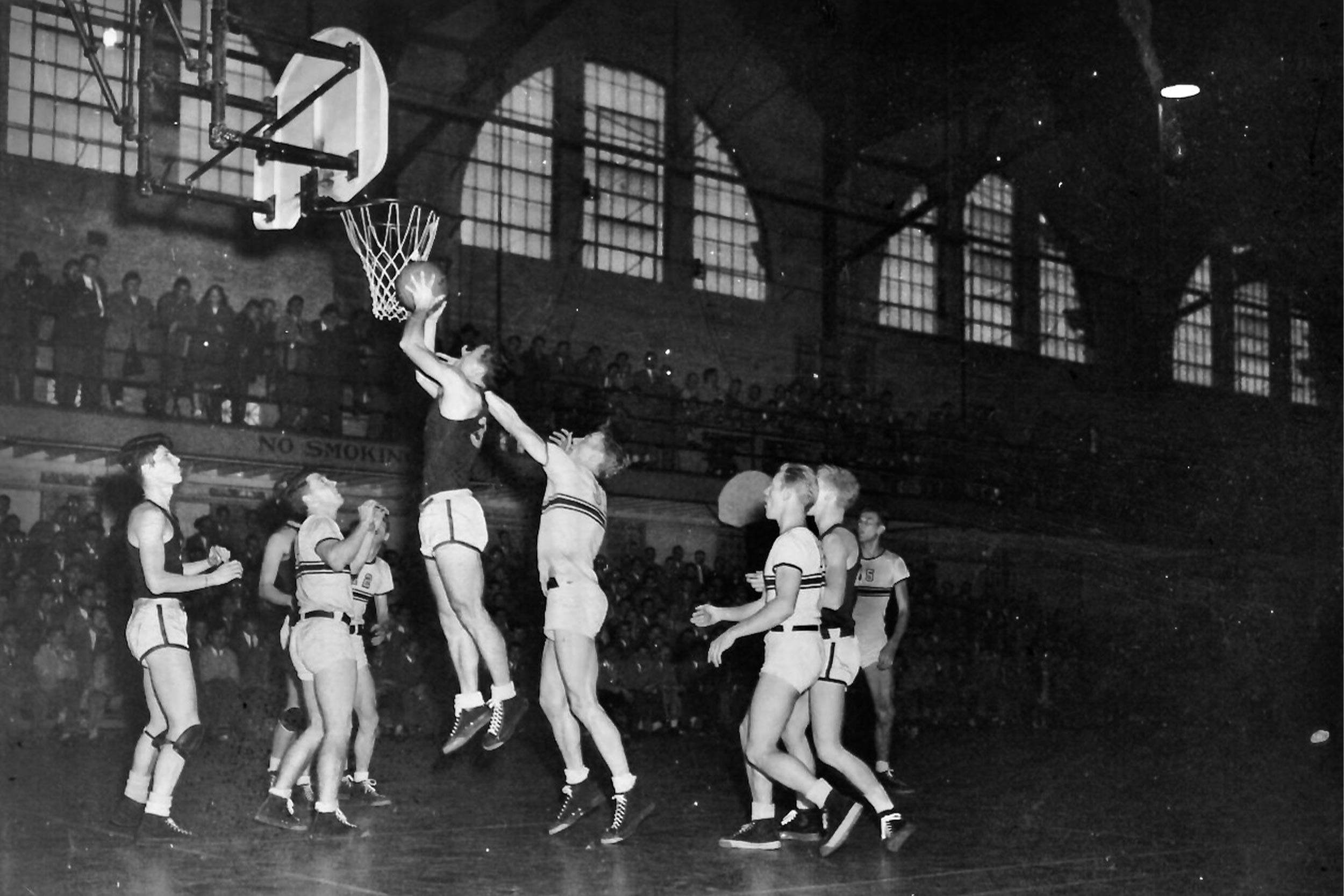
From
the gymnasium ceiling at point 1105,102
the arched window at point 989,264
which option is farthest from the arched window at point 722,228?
the arched window at point 989,264

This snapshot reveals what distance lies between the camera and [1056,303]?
98.4 ft

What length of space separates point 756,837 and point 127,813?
3.55 metres

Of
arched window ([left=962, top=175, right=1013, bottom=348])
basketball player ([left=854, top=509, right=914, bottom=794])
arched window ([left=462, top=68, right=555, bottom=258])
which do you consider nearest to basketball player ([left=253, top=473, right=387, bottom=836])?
basketball player ([left=854, top=509, right=914, bottom=794])

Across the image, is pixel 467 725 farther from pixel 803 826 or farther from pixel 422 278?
pixel 422 278

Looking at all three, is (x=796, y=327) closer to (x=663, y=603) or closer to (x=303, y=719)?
(x=663, y=603)

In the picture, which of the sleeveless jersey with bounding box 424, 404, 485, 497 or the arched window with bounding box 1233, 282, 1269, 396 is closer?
the sleeveless jersey with bounding box 424, 404, 485, 497

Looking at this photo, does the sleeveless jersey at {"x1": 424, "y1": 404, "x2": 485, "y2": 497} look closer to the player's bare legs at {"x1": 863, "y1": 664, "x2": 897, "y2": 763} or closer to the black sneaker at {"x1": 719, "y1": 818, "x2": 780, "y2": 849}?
the black sneaker at {"x1": 719, "y1": 818, "x2": 780, "y2": 849}

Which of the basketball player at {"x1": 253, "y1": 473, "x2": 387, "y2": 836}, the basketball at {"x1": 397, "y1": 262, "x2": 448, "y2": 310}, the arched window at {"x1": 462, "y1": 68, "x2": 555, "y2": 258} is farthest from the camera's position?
the arched window at {"x1": 462, "y1": 68, "x2": 555, "y2": 258}

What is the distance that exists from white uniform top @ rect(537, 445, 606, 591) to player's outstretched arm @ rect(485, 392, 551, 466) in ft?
0.62

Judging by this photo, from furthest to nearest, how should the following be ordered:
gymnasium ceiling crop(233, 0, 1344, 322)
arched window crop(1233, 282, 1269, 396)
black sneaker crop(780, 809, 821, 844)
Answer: arched window crop(1233, 282, 1269, 396)
gymnasium ceiling crop(233, 0, 1344, 322)
black sneaker crop(780, 809, 821, 844)

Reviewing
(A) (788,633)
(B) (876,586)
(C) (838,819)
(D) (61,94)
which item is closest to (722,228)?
(D) (61,94)

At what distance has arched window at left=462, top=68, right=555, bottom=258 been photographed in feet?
73.8

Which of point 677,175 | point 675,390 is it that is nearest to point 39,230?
point 675,390

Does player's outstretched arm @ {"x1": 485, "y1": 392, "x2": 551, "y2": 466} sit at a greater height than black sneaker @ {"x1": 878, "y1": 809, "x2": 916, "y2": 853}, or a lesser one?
greater
